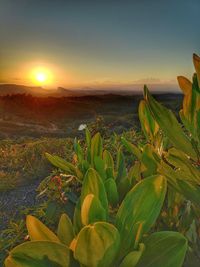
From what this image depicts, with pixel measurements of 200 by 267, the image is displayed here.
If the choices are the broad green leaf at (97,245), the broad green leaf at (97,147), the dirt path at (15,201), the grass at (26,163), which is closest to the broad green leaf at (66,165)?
the broad green leaf at (97,147)

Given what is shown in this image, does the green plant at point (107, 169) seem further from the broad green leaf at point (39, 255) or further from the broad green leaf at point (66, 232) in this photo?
the broad green leaf at point (39, 255)

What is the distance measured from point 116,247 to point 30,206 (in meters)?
4.13

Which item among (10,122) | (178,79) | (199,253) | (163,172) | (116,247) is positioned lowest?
(10,122)

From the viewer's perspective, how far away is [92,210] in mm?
832

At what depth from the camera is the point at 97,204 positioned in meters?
0.83

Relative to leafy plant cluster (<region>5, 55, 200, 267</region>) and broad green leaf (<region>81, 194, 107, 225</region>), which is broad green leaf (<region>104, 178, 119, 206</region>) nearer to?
leafy plant cluster (<region>5, 55, 200, 267</region>)

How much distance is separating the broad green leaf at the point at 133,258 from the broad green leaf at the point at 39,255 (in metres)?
0.11

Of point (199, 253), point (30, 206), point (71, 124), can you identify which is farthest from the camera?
point (71, 124)

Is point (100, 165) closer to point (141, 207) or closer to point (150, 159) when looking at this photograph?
point (150, 159)

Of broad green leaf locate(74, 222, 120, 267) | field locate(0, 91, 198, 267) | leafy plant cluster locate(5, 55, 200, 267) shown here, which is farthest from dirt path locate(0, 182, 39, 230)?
broad green leaf locate(74, 222, 120, 267)

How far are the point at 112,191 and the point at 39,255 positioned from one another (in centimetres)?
38

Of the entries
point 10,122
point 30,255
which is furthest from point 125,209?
point 10,122

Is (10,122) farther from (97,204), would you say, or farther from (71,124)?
(97,204)

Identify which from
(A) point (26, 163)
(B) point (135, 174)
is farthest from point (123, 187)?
(A) point (26, 163)
